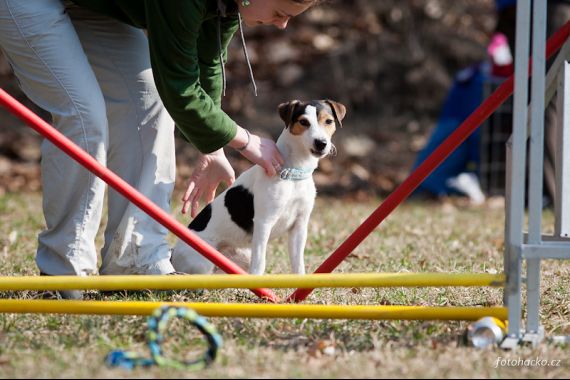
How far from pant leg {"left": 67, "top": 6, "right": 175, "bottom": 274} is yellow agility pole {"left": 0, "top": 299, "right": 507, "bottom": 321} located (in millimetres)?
807

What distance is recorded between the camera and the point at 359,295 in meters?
4.21

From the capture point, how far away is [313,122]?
4422 mm

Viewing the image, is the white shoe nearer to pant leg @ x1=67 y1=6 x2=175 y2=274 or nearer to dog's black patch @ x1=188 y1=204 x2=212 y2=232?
dog's black patch @ x1=188 y1=204 x2=212 y2=232

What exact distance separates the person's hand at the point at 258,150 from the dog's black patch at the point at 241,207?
0.34 meters

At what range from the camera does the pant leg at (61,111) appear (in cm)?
368

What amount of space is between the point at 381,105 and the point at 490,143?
3.27 meters

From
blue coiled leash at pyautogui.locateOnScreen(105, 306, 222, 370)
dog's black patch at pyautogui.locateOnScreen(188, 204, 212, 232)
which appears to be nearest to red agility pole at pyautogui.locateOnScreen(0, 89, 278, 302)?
blue coiled leash at pyautogui.locateOnScreen(105, 306, 222, 370)

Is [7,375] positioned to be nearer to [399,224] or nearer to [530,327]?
[530,327]

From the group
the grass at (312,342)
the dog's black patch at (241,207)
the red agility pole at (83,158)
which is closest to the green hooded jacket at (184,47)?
the red agility pole at (83,158)

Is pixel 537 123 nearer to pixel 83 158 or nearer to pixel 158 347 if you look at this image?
pixel 158 347

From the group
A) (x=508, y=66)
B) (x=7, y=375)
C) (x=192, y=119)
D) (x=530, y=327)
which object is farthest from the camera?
(x=508, y=66)

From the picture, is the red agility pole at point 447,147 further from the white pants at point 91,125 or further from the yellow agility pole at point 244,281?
the white pants at point 91,125

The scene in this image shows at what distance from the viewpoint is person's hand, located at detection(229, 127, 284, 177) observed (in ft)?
12.1

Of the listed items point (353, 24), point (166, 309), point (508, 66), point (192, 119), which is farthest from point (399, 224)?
point (353, 24)
